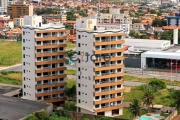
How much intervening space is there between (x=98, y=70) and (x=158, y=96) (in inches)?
207

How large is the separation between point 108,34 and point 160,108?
4.39 meters

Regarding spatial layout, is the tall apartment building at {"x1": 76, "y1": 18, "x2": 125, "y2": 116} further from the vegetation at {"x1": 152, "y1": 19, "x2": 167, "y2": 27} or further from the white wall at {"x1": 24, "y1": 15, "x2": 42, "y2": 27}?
the vegetation at {"x1": 152, "y1": 19, "x2": 167, "y2": 27}

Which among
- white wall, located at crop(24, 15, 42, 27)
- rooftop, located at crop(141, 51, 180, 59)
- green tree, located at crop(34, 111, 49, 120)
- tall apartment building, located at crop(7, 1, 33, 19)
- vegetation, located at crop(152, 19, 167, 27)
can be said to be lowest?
green tree, located at crop(34, 111, 49, 120)

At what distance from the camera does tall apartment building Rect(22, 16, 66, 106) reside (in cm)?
1984

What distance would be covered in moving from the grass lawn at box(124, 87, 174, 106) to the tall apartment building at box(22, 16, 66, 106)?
3885 mm

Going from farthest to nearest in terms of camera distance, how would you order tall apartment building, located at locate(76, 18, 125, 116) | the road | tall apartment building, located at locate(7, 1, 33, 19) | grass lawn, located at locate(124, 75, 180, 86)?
tall apartment building, located at locate(7, 1, 33, 19) < the road < grass lawn, located at locate(124, 75, 180, 86) < tall apartment building, located at locate(76, 18, 125, 116)

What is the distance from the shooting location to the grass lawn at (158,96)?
68.5 feet

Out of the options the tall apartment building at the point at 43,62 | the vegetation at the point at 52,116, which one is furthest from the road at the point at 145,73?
the vegetation at the point at 52,116

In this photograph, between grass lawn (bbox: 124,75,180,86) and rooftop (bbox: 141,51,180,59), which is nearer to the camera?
grass lawn (bbox: 124,75,180,86)

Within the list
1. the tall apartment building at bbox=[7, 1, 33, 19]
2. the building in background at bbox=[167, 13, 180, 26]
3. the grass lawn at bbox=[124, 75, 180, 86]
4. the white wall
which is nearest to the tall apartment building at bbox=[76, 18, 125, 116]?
the white wall

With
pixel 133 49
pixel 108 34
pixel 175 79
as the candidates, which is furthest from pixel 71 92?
pixel 133 49

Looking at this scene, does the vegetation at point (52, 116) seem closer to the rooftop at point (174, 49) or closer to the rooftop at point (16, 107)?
the rooftop at point (16, 107)

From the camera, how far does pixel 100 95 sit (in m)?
18.4

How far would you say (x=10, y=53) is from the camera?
128ft
